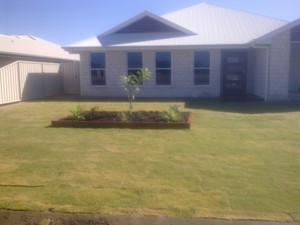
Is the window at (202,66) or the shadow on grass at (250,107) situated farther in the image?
the window at (202,66)

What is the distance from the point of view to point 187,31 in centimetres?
1948

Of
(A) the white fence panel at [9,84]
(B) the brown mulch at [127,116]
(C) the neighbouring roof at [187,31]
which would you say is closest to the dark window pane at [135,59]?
(C) the neighbouring roof at [187,31]

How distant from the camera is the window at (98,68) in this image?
1928cm

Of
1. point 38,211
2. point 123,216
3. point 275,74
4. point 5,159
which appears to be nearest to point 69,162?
point 5,159

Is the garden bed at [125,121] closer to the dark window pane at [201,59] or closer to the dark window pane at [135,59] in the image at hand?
the dark window pane at [201,59]

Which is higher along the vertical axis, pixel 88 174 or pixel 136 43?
pixel 136 43

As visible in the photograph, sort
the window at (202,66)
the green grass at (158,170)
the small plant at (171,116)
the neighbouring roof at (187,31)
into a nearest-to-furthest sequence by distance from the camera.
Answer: the green grass at (158,170) < the small plant at (171,116) < the neighbouring roof at (187,31) < the window at (202,66)

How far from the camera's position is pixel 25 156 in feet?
23.4

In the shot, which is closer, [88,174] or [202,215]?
[202,215]

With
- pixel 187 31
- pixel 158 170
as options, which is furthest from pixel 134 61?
pixel 158 170

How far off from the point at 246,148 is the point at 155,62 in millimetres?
11830

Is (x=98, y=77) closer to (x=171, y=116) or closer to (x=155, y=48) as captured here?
(x=155, y=48)

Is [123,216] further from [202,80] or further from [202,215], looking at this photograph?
[202,80]

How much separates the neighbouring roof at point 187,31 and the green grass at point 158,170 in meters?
8.80
